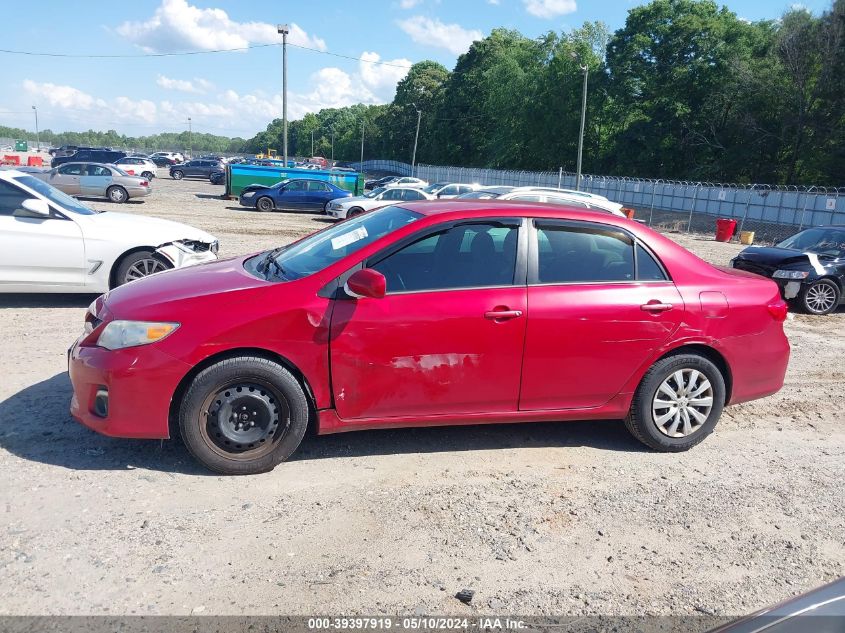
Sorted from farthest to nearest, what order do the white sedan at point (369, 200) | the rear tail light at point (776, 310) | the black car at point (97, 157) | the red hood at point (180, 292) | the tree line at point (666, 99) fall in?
the tree line at point (666, 99), the black car at point (97, 157), the white sedan at point (369, 200), the rear tail light at point (776, 310), the red hood at point (180, 292)

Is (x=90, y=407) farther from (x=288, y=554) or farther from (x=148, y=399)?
(x=288, y=554)

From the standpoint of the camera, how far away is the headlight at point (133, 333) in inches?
161

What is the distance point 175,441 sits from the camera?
4699mm

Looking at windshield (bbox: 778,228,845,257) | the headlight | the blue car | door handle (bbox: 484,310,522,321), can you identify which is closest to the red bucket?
the blue car

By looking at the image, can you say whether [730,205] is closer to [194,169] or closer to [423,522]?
[423,522]

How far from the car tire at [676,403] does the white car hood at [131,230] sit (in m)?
5.97

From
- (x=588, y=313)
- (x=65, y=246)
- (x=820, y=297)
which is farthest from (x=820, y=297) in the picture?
(x=65, y=246)

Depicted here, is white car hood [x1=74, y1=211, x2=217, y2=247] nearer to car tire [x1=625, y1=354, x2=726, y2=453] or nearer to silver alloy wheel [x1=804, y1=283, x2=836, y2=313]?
car tire [x1=625, y1=354, x2=726, y2=453]

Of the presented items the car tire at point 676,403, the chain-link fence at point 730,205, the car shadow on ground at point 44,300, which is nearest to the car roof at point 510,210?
the car tire at point 676,403

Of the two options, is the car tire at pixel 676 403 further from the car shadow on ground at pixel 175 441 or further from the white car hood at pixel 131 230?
the white car hood at pixel 131 230

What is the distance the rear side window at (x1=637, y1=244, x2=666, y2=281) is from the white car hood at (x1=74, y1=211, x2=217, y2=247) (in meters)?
5.77

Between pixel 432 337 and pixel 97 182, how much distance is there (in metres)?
26.4

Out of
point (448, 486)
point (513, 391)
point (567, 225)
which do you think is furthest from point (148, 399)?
point (567, 225)

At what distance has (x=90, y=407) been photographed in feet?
13.8
